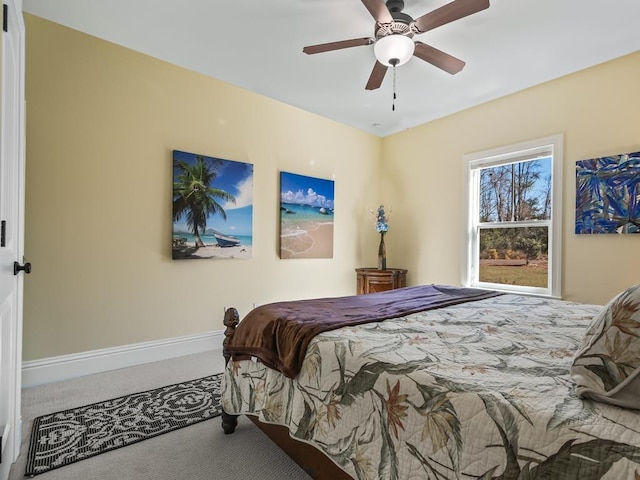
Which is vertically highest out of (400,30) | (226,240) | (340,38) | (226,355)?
(340,38)

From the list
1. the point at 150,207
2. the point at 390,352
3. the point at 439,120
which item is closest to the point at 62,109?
the point at 150,207

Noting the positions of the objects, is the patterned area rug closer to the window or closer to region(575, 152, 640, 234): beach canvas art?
the window

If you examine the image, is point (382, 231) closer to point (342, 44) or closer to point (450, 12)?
point (342, 44)

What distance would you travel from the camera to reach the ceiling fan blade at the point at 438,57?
2.31 meters

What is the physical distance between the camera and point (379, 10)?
6.38 ft

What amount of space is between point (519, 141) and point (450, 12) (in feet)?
6.72

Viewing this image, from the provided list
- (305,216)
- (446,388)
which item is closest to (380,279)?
(305,216)

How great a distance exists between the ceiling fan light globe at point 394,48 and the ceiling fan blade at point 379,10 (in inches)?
4.5

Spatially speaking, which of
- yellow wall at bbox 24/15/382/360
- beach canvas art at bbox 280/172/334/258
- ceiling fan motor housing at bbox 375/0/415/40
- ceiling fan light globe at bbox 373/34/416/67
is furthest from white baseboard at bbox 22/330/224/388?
ceiling fan motor housing at bbox 375/0/415/40

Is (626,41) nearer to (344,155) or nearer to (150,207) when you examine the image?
(344,155)

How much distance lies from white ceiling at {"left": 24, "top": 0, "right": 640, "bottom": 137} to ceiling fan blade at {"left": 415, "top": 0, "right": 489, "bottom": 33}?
300 mm

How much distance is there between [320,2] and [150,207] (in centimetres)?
215

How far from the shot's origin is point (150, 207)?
3.00m

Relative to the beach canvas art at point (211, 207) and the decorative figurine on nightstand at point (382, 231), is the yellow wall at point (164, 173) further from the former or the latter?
the decorative figurine on nightstand at point (382, 231)
